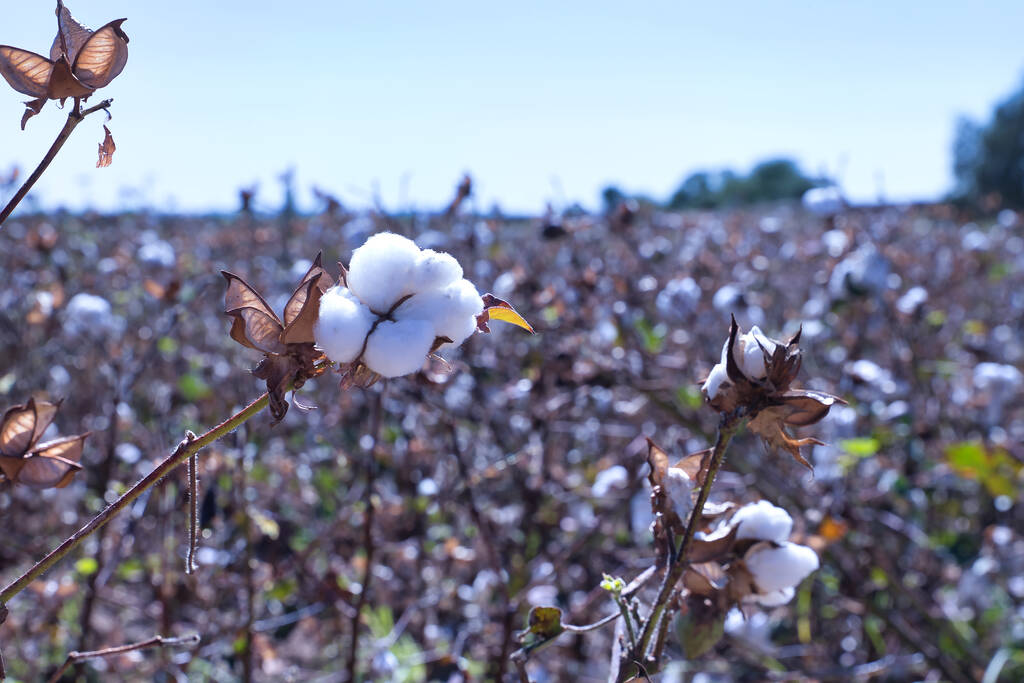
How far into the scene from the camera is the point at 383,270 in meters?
0.59

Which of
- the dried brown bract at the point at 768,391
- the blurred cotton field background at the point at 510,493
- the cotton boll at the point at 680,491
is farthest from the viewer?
the blurred cotton field background at the point at 510,493

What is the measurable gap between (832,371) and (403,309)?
3.30 metres

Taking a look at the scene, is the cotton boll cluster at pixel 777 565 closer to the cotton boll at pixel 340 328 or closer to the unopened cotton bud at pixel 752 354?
the unopened cotton bud at pixel 752 354

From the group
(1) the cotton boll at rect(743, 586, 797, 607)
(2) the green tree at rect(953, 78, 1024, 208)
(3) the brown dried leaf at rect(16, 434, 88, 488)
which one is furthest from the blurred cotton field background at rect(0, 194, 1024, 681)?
(2) the green tree at rect(953, 78, 1024, 208)

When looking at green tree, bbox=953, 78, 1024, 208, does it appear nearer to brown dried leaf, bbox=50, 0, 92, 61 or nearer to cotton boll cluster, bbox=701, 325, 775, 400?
cotton boll cluster, bbox=701, 325, 775, 400

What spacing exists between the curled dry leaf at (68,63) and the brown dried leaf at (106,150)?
36 millimetres

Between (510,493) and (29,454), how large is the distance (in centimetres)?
204

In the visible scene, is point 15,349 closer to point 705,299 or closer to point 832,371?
point 705,299

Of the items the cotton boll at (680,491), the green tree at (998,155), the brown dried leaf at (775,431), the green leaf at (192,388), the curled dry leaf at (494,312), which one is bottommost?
the green tree at (998,155)

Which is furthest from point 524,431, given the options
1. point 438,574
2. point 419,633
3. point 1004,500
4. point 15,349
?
point 15,349

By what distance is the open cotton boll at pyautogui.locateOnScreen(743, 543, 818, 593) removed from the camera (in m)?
0.79

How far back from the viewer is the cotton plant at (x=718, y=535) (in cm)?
66

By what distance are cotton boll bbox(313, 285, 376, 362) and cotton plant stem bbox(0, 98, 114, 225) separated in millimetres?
265

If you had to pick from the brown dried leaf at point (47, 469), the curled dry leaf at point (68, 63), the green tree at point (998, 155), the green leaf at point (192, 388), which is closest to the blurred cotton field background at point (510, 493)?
the green leaf at point (192, 388)
